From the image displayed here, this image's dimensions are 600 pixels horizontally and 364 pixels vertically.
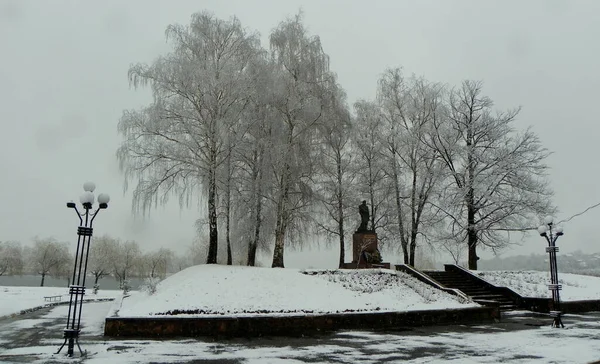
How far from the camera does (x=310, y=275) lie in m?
17.1

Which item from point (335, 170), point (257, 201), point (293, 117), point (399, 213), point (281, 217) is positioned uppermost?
point (293, 117)

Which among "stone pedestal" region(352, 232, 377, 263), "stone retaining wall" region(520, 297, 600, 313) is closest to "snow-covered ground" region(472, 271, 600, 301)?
"stone retaining wall" region(520, 297, 600, 313)

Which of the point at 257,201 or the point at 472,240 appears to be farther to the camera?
the point at 472,240

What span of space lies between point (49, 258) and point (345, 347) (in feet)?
219

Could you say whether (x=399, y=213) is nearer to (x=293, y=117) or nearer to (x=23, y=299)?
(x=293, y=117)

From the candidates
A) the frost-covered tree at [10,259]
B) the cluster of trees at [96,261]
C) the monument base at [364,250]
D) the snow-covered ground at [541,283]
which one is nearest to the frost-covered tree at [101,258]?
the cluster of trees at [96,261]

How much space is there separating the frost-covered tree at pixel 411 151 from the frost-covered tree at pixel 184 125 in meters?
12.0

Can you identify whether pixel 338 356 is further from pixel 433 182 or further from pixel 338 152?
pixel 433 182

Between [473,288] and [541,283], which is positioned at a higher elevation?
[541,283]

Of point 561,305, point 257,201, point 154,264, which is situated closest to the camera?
point 561,305

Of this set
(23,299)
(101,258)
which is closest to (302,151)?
(23,299)

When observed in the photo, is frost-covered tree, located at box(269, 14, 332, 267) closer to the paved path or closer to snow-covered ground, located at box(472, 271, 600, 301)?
the paved path

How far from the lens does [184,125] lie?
18.2 meters

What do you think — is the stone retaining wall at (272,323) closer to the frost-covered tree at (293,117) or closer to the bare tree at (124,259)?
the frost-covered tree at (293,117)
